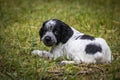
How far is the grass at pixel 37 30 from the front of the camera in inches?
287

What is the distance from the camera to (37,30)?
1076cm

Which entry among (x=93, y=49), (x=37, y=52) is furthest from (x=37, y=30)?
(x=93, y=49)

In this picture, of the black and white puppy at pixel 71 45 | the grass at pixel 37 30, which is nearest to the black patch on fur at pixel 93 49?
the black and white puppy at pixel 71 45

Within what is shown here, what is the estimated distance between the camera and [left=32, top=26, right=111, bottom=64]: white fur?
769 cm

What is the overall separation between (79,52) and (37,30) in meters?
3.10

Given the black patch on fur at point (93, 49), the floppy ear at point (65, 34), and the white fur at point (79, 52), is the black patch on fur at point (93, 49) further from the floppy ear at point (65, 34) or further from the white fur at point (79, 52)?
the floppy ear at point (65, 34)

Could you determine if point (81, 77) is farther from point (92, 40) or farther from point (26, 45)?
point (26, 45)

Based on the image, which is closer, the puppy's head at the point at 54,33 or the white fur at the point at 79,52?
the white fur at the point at 79,52

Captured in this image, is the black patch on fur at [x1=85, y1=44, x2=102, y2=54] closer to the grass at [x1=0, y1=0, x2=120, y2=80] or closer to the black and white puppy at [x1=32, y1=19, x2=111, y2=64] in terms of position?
the black and white puppy at [x1=32, y1=19, x2=111, y2=64]

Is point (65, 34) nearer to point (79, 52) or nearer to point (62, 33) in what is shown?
point (62, 33)

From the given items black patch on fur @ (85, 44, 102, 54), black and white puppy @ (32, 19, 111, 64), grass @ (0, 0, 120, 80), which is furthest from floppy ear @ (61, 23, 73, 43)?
black patch on fur @ (85, 44, 102, 54)

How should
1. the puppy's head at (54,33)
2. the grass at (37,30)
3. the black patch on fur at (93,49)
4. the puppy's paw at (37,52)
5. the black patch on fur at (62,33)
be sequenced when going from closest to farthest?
the grass at (37,30)
the black patch on fur at (93,49)
the puppy's head at (54,33)
the black patch on fur at (62,33)
the puppy's paw at (37,52)

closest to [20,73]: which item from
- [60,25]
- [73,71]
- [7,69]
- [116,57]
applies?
[7,69]

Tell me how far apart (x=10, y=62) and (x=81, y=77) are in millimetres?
1222
